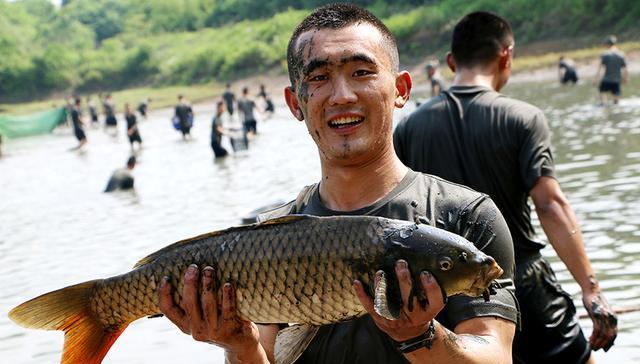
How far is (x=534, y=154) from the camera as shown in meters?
4.63

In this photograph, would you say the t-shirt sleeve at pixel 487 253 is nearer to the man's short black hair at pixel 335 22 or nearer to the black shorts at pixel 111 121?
the man's short black hair at pixel 335 22

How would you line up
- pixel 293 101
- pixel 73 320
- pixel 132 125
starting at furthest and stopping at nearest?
pixel 132 125 → pixel 293 101 → pixel 73 320

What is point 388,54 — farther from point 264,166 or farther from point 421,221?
point 264,166

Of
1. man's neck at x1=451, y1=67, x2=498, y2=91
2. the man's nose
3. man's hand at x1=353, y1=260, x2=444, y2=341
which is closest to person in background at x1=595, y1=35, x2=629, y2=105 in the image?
man's neck at x1=451, y1=67, x2=498, y2=91

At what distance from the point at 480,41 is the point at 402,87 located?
2233 millimetres

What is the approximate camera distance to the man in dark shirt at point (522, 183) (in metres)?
4.54

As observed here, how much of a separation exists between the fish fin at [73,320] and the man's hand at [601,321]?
8.10 ft

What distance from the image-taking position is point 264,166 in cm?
2055

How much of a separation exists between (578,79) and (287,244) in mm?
35695

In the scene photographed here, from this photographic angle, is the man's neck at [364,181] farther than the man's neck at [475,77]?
No

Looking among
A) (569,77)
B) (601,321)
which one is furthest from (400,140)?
(569,77)

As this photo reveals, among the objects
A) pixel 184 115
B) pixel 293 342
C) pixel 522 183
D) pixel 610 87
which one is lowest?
pixel 184 115

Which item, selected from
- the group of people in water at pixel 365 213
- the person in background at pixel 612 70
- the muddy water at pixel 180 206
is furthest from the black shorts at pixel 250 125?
the group of people in water at pixel 365 213

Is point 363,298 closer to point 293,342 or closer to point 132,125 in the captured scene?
point 293,342
